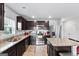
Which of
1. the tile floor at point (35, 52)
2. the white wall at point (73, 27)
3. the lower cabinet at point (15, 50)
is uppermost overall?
the white wall at point (73, 27)

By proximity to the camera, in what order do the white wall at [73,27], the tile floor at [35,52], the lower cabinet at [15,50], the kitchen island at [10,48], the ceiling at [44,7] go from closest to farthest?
the kitchen island at [10,48] → the lower cabinet at [15,50] → the ceiling at [44,7] → the tile floor at [35,52] → the white wall at [73,27]

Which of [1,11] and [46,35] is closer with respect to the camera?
[1,11]

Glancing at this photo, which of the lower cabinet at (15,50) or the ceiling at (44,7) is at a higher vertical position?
the ceiling at (44,7)

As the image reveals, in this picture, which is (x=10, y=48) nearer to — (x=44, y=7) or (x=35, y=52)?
(x=44, y=7)

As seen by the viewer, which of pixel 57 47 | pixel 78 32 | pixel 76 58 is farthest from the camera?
pixel 78 32

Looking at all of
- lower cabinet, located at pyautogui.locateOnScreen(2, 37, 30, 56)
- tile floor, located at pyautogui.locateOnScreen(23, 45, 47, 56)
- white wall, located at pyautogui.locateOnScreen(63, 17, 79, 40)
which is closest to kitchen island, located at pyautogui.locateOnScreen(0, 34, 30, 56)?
lower cabinet, located at pyautogui.locateOnScreen(2, 37, 30, 56)

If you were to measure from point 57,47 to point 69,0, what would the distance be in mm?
1667

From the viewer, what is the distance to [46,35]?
7.95 meters

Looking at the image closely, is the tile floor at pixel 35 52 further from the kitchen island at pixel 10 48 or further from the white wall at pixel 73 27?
the white wall at pixel 73 27

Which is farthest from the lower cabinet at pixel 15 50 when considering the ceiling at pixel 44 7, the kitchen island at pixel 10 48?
the ceiling at pixel 44 7

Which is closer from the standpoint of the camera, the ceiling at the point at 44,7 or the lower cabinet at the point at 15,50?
the lower cabinet at the point at 15,50

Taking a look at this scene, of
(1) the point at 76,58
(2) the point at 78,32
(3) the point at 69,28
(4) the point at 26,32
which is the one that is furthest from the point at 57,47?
(4) the point at 26,32

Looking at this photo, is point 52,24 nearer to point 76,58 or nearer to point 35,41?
point 35,41

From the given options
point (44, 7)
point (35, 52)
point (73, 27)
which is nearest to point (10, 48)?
point (44, 7)
